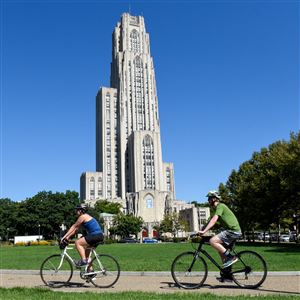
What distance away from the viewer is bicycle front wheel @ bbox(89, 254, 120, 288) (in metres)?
9.86

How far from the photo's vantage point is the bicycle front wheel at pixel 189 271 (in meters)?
9.36

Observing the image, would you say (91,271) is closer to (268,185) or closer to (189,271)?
(189,271)

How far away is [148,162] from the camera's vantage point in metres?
Result: 146

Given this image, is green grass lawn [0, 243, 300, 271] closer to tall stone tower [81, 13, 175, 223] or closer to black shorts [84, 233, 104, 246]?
black shorts [84, 233, 104, 246]

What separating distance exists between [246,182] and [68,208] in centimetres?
4566

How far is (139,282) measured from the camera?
10.6m

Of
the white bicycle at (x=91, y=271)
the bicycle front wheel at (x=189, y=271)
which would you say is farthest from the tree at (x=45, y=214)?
the bicycle front wheel at (x=189, y=271)

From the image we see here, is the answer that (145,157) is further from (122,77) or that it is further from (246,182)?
(246,182)

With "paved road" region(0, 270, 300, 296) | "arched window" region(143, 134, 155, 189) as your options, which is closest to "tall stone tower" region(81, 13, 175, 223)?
"arched window" region(143, 134, 155, 189)

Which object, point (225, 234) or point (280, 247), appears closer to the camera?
point (225, 234)

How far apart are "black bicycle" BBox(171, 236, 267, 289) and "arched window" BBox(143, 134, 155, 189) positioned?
442 ft

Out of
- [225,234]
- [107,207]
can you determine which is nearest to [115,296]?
[225,234]

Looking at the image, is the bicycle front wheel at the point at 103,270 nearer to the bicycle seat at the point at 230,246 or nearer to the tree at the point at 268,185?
the bicycle seat at the point at 230,246

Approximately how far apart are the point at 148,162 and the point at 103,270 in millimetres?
136315
